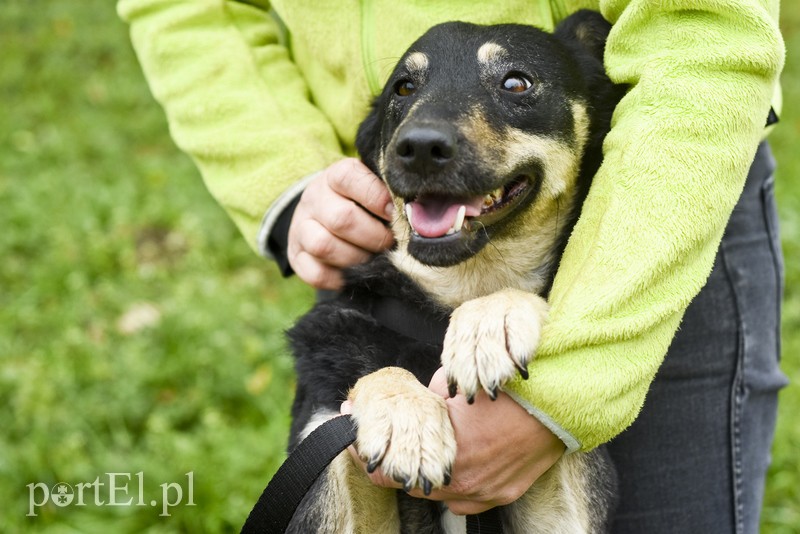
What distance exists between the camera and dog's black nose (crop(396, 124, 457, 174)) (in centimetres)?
202

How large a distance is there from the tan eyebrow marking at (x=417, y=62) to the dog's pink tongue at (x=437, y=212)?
403 mm

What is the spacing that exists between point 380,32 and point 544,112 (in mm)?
540

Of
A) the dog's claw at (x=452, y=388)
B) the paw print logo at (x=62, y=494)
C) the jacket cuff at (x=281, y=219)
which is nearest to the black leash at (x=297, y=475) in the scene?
the dog's claw at (x=452, y=388)

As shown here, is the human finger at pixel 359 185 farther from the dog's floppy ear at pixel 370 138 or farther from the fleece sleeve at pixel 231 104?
the fleece sleeve at pixel 231 104

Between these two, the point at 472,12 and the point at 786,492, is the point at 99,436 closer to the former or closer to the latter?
the point at 472,12

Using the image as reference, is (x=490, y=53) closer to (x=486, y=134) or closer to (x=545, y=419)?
(x=486, y=134)

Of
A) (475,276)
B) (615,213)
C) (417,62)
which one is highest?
(417,62)

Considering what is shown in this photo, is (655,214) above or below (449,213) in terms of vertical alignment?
above

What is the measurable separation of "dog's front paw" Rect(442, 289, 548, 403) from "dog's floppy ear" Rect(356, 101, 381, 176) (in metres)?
0.80

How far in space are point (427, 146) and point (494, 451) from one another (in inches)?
28.7

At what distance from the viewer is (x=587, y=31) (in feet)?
7.82

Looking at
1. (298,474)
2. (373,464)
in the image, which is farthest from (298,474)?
(373,464)

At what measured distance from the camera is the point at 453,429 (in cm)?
182

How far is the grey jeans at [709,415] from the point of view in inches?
93.0
